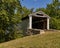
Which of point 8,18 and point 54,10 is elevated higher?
point 54,10

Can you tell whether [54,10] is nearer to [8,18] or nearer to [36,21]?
[36,21]

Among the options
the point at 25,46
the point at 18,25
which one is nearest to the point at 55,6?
the point at 18,25

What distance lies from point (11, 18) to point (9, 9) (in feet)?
5.22

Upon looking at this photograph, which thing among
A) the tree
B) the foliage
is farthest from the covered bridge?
the foliage

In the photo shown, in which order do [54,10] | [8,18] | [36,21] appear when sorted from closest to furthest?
[8,18] < [36,21] < [54,10]

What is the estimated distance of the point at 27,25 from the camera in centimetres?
3822

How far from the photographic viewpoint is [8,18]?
35.3 m

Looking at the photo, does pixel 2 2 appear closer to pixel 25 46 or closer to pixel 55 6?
pixel 25 46

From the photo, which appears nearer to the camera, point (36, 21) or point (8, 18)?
point (8, 18)

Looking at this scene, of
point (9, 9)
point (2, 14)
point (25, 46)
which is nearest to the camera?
point (25, 46)

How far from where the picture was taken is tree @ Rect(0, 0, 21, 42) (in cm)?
3462

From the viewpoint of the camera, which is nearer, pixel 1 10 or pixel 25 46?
pixel 25 46

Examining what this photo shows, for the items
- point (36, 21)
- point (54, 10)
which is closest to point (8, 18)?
point (36, 21)

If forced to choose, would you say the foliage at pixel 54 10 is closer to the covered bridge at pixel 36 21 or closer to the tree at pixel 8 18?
the covered bridge at pixel 36 21
